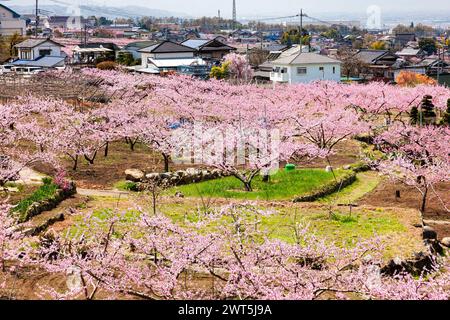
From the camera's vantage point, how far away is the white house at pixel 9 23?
243ft

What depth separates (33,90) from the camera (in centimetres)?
3119

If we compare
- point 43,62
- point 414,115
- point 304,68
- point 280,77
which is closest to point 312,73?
point 304,68

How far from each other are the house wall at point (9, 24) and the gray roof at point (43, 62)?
26.6 m

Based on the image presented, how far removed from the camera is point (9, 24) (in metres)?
75.2

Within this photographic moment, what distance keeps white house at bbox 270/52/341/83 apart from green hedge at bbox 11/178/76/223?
29281 mm

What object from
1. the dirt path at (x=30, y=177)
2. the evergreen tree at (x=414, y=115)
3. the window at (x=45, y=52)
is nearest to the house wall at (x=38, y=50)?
the window at (x=45, y=52)

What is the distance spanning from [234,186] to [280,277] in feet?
33.4

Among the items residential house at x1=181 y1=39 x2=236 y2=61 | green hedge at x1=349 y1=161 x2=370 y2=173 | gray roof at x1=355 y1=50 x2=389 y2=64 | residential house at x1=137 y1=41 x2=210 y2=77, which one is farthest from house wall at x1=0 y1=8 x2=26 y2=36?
green hedge at x1=349 y1=161 x2=370 y2=173

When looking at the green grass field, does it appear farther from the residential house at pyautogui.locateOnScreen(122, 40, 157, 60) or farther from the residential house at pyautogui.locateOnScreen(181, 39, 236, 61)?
the residential house at pyautogui.locateOnScreen(122, 40, 157, 60)

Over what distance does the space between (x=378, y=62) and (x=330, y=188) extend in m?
39.4

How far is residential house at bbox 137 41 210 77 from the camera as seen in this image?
151ft

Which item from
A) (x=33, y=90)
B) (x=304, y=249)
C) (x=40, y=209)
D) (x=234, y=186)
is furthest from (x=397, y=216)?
(x=33, y=90)
